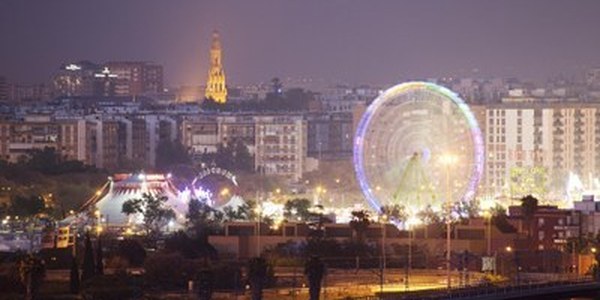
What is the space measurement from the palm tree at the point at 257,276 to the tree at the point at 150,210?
1212 centimetres

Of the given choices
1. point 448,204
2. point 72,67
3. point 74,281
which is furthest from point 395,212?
point 72,67

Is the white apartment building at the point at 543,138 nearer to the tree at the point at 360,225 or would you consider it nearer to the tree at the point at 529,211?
the tree at the point at 529,211

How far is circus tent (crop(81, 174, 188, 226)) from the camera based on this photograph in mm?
42406

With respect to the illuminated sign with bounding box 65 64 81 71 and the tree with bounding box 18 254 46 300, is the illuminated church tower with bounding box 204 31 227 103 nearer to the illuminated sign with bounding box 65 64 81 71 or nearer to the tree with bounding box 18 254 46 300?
the illuminated sign with bounding box 65 64 81 71

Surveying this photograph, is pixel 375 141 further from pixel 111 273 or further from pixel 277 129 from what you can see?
pixel 277 129

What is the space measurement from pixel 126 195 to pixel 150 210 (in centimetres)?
131

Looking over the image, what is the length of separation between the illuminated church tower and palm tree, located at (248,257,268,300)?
47.9 meters

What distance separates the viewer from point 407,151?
151 feet

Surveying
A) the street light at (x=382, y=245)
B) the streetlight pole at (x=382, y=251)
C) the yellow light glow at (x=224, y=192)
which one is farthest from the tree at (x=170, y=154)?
the streetlight pole at (x=382, y=251)

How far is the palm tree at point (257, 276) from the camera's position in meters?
27.7

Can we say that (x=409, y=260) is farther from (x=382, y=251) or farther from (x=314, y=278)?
(x=314, y=278)

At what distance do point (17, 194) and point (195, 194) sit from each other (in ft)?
11.3

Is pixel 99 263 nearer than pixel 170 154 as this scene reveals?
Yes

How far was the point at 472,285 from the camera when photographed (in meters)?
29.5
